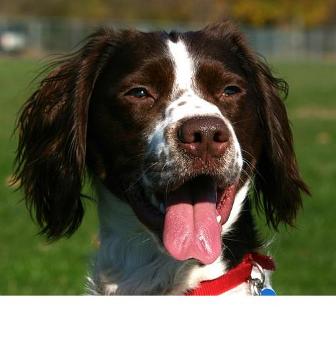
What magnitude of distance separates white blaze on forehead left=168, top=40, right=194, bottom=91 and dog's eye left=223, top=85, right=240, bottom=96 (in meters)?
0.15

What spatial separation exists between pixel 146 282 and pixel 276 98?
3.30 ft

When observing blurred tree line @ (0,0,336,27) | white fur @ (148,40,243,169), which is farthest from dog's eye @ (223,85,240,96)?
blurred tree line @ (0,0,336,27)

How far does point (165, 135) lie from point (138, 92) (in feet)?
1.36

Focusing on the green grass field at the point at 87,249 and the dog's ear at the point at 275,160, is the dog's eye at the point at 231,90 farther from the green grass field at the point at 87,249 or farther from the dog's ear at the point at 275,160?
the green grass field at the point at 87,249

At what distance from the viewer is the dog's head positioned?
360cm

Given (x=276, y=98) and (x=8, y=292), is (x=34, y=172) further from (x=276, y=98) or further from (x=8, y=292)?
(x=8, y=292)

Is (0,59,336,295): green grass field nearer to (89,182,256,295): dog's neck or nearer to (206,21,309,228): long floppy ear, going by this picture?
(206,21,309,228): long floppy ear

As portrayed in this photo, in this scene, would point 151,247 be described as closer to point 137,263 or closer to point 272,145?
point 137,263

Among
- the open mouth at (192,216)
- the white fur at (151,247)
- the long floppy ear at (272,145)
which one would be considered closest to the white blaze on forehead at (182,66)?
the white fur at (151,247)

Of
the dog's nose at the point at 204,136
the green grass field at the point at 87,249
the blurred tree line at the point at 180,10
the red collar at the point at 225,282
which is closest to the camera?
the dog's nose at the point at 204,136

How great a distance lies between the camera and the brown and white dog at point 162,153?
11.9 feet

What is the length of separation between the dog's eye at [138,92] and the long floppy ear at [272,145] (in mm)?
488
